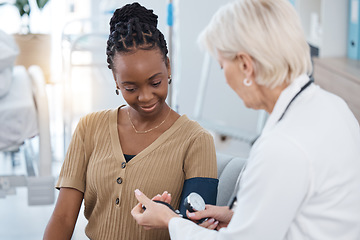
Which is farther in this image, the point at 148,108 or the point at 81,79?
the point at 81,79

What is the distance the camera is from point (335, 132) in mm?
976

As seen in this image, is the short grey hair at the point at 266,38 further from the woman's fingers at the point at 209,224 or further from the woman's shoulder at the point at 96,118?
the woman's shoulder at the point at 96,118

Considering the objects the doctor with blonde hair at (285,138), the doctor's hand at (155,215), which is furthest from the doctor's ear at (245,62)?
the doctor's hand at (155,215)

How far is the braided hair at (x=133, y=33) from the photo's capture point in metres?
1.32

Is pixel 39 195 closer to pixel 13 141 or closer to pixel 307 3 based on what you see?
pixel 13 141

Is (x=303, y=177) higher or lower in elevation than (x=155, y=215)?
higher

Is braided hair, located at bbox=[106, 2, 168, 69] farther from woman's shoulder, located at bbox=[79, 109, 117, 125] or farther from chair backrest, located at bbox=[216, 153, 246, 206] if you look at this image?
chair backrest, located at bbox=[216, 153, 246, 206]

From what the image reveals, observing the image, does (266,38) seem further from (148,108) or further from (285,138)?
(148,108)

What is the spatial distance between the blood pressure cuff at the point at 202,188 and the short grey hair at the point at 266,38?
1.26ft

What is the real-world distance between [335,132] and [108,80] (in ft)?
6.88

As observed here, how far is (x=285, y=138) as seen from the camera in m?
0.92

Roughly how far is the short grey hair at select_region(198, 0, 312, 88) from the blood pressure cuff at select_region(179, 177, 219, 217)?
38 cm

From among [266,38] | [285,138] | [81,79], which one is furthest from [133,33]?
[81,79]

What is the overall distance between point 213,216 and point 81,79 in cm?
191
